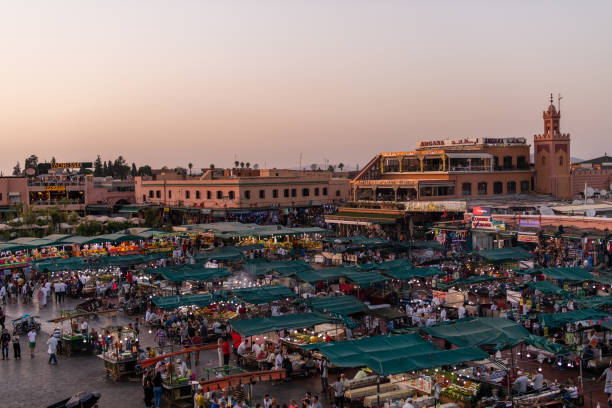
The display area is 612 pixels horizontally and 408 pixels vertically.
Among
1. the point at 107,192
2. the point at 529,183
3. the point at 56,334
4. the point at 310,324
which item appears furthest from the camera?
the point at 107,192

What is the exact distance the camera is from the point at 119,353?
19.0m

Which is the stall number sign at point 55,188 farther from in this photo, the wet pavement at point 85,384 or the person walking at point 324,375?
the person walking at point 324,375

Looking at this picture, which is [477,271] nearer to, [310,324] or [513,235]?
[513,235]

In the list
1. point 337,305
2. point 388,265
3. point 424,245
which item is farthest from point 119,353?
point 424,245

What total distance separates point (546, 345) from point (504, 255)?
15443 millimetres

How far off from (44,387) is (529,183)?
4738 cm

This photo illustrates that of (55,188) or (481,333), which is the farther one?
(55,188)

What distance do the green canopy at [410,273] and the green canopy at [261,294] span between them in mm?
5638

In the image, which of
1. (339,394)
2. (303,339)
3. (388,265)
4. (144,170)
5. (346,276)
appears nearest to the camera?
(339,394)

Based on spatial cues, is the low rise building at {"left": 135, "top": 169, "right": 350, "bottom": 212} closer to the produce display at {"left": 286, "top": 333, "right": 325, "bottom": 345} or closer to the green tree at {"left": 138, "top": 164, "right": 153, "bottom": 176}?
the produce display at {"left": 286, "top": 333, "right": 325, "bottom": 345}

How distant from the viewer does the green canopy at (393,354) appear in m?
15.0

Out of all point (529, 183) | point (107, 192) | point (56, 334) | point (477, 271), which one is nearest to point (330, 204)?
point (529, 183)

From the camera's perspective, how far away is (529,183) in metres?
56.7

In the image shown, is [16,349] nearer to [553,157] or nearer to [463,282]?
[463,282]
